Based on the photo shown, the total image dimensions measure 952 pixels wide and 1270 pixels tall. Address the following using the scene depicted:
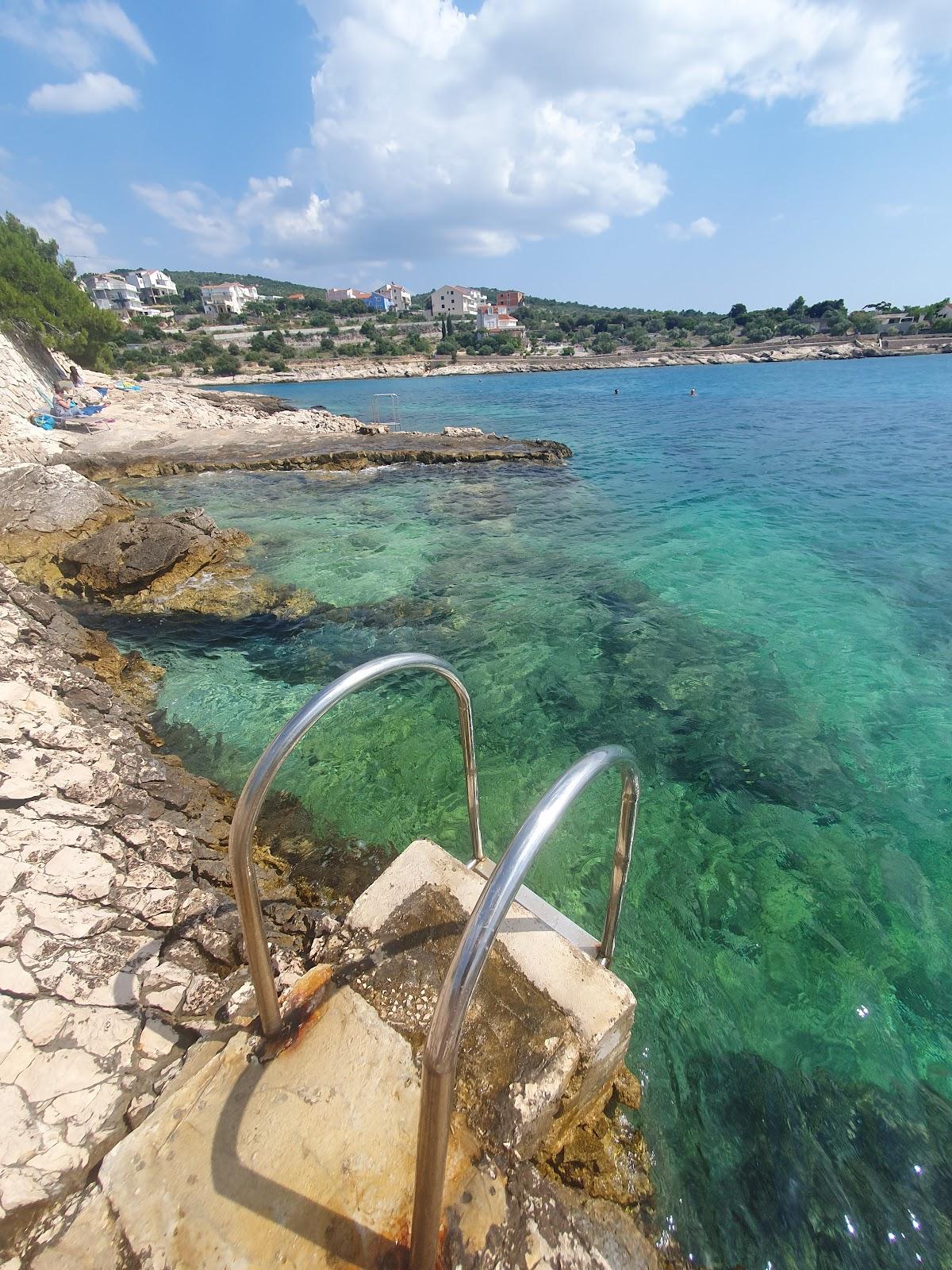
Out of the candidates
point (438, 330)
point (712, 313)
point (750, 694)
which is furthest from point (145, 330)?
point (712, 313)

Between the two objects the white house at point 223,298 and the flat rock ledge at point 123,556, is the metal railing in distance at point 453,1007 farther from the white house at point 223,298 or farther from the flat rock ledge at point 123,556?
the white house at point 223,298

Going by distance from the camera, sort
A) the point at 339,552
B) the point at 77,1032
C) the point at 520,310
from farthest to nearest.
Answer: the point at 520,310, the point at 339,552, the point at 77,1032

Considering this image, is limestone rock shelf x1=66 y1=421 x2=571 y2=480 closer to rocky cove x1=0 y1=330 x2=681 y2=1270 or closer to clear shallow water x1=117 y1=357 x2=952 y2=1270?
clear shallow water x1=117 y1=357 x2=952 y2=1270

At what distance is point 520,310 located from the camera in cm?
14525

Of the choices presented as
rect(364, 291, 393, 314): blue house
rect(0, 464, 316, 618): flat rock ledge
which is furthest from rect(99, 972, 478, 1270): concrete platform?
rect(364, 291, 393, 314): blue house

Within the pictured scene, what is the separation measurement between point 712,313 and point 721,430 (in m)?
130

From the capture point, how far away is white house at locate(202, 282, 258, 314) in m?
125

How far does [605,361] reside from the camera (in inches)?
3410

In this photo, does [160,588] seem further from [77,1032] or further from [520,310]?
[520,310]

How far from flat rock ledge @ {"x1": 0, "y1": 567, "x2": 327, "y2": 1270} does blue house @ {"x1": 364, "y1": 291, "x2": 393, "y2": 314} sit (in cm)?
16466

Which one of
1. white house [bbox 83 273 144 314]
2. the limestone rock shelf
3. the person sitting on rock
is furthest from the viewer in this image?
white house [bbox 83 273 144 314]

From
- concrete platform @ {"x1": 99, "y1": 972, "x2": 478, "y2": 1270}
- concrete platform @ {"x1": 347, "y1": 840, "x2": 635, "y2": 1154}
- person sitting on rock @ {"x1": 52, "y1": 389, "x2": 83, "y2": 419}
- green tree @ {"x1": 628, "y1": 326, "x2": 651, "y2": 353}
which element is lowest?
concrete platform @ {"x1": 347, "y1": 840, "x2": 635, "y2": 1154}

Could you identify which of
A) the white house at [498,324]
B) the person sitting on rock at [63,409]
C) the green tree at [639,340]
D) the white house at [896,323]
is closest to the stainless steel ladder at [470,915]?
the person sitting on rock at [63,409]

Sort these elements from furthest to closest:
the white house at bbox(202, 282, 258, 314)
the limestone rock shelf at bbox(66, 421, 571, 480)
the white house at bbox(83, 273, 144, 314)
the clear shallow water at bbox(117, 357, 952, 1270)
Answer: the white house at bbox(202, 282, 258, 314)
the white house at bbox(83, 273, 144, 314)
the limestone rock shelf at bbox(66, 421, 571, 480)
the clear shallow water at bbox(117, 357, 952, 1270)
